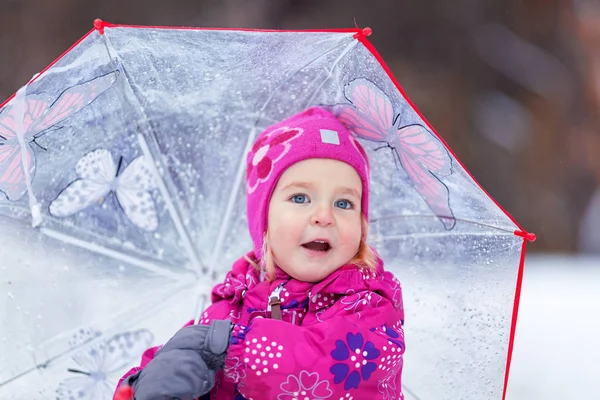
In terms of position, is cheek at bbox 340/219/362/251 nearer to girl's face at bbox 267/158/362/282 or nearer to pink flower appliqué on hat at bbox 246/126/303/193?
girl's face at bbox 267/158/362/282

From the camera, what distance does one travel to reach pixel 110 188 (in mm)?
1114

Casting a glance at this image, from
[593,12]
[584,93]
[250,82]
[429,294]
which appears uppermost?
[593,12]

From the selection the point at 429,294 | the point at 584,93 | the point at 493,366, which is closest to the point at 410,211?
the point at 429,294

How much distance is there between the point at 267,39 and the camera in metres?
0.92

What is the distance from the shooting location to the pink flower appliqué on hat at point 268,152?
0.96 meters

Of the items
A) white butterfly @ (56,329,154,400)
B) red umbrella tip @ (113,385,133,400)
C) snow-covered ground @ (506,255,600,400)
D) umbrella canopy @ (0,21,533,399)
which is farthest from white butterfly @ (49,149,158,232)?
snow-covered ground @ (506,255,600,400)

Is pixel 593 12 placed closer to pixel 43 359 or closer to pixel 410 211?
pixel 410 211

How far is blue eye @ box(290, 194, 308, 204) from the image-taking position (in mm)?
937

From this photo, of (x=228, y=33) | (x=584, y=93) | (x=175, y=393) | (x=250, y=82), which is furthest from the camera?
(x=584, y=93)

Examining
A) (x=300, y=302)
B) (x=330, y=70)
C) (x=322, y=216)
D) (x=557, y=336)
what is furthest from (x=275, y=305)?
(x=557, y=336)

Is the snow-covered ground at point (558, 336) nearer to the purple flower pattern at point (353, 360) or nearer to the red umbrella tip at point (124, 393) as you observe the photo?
the purple flower pattern at point (353, 360)

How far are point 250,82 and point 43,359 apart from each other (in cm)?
55

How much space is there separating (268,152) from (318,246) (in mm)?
159

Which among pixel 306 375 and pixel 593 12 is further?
pixel 593 12
